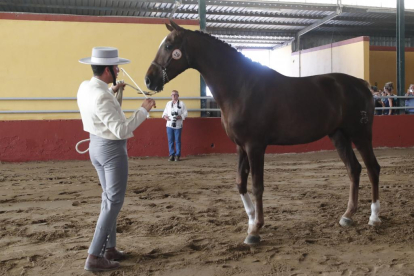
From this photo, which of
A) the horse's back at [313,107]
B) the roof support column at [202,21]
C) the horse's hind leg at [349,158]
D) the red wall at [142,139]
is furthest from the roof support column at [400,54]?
the horse's hind leg at [349,158]

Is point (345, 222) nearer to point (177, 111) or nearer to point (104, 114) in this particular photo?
point (104, 114)

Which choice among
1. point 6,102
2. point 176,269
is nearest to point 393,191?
point 176,269

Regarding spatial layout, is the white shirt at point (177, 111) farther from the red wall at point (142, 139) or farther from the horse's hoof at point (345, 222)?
the horse's hoof at point (345, 222)

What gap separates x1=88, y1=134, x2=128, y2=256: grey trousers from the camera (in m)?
2.98

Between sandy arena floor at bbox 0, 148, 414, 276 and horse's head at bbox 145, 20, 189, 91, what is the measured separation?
1498 millimetres

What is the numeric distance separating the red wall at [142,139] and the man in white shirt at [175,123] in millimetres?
595

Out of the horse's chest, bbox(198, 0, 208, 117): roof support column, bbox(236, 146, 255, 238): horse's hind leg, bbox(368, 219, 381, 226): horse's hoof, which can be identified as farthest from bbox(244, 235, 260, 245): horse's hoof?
bbox(198, 0, 208, 117): roof support column

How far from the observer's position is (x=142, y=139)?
1038 cm

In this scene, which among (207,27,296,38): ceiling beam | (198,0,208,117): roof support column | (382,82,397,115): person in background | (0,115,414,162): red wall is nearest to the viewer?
(0,115,414,162): red wall

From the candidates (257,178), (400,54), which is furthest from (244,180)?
(400,54)

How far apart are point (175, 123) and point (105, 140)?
6.91 meters

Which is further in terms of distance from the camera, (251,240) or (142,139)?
(142,139)

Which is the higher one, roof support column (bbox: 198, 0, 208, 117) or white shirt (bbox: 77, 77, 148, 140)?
roof support column (bbox: 198, 0, 208, 117)

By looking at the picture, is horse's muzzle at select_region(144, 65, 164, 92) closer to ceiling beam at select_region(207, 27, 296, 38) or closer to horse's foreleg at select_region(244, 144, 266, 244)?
horse's foreleg at select_region(244, 144, 266, 244)
